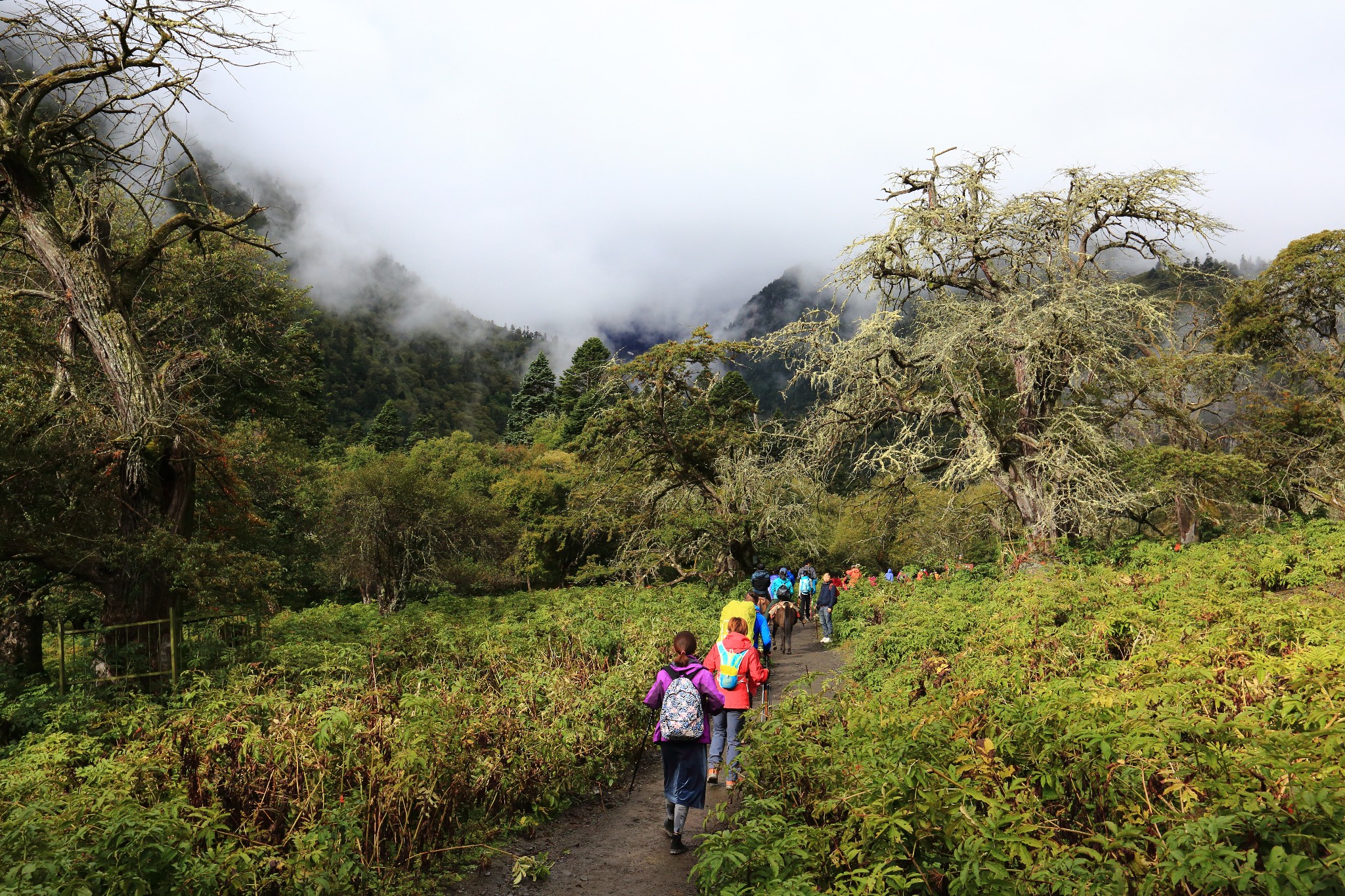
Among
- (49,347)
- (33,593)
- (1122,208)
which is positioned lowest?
(33,593)

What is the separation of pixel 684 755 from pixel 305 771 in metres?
2.43

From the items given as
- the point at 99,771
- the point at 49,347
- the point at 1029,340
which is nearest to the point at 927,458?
the point at 1029,340

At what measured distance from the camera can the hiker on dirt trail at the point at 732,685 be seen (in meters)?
5.88

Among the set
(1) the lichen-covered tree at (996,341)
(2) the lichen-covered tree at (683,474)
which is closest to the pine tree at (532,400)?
(2) the lichen-covered tree at (683,474)

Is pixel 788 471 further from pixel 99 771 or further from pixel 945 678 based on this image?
pixel 99 771

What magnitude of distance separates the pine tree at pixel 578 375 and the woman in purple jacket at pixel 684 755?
171ft

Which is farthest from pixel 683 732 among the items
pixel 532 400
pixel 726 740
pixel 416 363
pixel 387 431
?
pixel 416 363

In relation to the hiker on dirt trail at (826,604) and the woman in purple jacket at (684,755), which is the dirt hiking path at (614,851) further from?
the hiker on dirt trail at (826,604)

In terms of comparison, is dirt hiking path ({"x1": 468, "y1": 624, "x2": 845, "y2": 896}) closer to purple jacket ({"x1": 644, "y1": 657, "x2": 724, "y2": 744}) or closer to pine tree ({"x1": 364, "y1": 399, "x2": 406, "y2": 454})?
purple jacket ({"x1": 644, "y1": 657, "x2": 724, "y2": 744})

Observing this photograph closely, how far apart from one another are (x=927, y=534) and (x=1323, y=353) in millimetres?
14086

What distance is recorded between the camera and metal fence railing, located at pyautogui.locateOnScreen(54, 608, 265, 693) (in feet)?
26.0

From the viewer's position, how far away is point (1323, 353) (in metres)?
19.0

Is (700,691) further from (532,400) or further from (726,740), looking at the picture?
(532,400)

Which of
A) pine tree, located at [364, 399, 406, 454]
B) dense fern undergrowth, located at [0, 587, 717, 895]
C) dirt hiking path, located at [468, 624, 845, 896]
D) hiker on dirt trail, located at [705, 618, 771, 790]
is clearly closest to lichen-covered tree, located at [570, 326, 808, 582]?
dense fern undergrowth, located at [0, 587, 717, 895]
